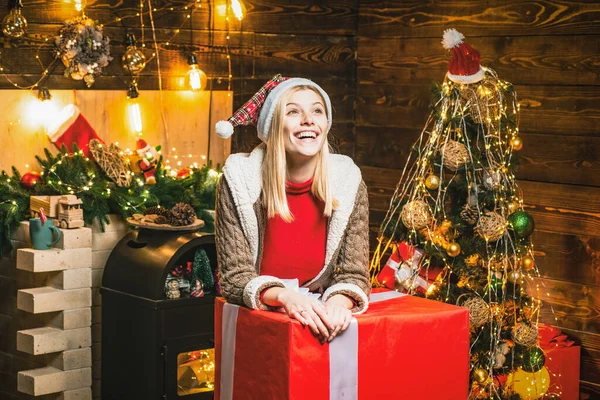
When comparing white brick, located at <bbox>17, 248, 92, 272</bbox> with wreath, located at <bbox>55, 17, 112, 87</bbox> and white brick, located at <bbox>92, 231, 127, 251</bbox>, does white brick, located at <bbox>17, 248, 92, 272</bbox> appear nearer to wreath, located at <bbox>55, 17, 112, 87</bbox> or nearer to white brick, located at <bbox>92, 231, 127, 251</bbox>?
white brick, located at <bbox>92, 231, 127, 251</bbox>

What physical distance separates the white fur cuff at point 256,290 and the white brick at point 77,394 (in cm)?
185

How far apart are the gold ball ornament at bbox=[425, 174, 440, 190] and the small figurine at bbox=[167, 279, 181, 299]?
1150 millimetres

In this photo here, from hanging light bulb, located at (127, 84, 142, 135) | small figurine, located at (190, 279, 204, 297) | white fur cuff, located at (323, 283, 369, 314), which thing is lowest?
small figurine, located at (190, 279, 204, 297)

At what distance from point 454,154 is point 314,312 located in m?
1.38

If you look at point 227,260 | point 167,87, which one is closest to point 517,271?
point 227,260

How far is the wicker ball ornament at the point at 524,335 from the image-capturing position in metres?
3.70

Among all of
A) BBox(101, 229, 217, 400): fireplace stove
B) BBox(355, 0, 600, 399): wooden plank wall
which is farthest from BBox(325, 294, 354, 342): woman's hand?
BBox(355, 0, 600, 399): wooden plank wall

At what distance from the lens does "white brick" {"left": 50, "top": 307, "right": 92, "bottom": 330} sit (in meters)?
→ 4.13

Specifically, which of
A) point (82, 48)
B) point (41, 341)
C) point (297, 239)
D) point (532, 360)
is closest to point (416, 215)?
point (532, 360)

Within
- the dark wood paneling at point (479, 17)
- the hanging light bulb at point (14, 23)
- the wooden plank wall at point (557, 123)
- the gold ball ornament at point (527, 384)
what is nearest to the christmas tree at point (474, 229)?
the gold ball ornament at point (527, 384)

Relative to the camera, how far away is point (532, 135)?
455 cm

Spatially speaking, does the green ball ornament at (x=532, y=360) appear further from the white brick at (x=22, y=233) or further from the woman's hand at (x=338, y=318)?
the white brick at (x=22, y=233)

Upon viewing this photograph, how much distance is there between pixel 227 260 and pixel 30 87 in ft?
6.75

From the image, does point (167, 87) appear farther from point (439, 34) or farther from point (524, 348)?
point (524, 348)
